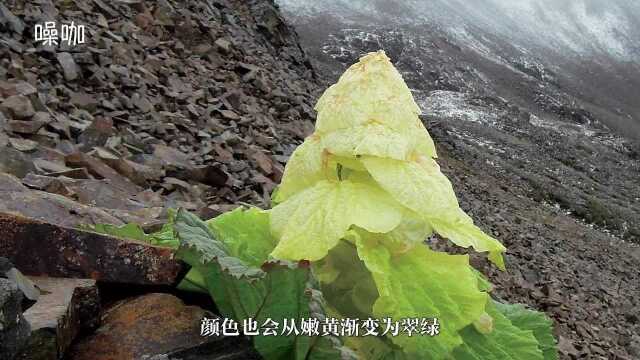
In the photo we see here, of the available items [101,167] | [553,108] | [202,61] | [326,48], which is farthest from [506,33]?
Result: [101,167]

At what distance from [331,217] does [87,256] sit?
971 mm

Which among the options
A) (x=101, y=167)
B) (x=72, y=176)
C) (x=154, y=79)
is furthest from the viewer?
(x=154, y=79)

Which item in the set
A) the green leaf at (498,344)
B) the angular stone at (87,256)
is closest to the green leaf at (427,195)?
the green leaf at (498,344)

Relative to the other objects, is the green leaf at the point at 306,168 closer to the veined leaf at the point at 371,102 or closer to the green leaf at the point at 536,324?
the veined leaf at the point at 371,102

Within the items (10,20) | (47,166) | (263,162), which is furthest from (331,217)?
(10,20)

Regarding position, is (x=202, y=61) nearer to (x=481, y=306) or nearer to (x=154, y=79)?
(x=154, y=79)

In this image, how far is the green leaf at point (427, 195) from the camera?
203cm

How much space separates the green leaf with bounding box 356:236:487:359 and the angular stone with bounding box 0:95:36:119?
5508mm

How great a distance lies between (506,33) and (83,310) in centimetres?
11388

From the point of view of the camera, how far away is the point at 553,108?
244ft

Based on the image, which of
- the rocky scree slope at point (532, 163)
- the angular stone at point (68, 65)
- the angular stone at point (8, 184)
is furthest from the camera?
the rocky scree slope at point (532, 163)

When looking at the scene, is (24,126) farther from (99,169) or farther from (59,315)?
(59,315)

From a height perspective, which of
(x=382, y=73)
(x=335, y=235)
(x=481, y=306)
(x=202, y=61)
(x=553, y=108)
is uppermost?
(x=382, y=73)

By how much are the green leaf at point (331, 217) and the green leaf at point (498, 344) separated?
49 centimetres
